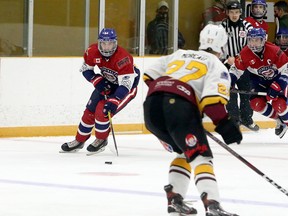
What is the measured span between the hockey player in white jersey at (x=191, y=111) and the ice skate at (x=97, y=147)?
3.37m

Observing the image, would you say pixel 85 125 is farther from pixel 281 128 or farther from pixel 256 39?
pixel 281 128

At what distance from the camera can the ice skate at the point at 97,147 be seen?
329 inches

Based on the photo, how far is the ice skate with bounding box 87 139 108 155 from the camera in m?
8.36

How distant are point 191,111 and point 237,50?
20.8 ft

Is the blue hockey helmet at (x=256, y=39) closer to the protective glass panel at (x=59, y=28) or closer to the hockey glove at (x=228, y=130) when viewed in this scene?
the protective glass panel at (x=59, y=28)

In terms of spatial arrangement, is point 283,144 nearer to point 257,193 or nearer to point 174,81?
point 257,193

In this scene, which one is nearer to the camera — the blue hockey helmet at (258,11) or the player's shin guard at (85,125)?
the player's shin guard at (85,125)

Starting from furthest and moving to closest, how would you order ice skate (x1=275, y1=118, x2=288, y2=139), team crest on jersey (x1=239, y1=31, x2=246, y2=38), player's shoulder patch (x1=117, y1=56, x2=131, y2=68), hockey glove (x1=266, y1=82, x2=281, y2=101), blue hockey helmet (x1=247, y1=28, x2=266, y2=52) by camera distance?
team crest on jersey (x1=239, y1=31, x2=246, y2=38) < ice skate (x1=275, y1=118, x2=288, y2=139) < hockey glove (x1=266, y1=82, x2=281, y2=101) < blue hockey helmet (x1=247, y1=28, x2=266, y2=52) < player's shoulder patch (x1=117, y1=56, x2=131, y2=68)

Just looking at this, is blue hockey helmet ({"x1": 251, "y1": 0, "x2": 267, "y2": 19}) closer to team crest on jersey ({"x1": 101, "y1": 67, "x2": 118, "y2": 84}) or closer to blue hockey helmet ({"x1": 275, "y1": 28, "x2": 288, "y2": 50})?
blue hockey helmet ({"x1": 275, "y1": 28, "x2": 288, "y2": 50})

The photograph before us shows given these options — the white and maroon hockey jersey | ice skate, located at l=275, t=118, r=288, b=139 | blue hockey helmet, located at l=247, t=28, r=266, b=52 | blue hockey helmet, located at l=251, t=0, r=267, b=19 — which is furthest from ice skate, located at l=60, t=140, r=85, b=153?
the white and maroon hockey jersey

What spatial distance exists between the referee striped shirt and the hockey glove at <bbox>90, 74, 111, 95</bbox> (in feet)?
9.43

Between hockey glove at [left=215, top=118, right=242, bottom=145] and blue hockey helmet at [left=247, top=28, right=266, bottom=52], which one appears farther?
blue hockey helmet at [left=247, top=28, right=266, bottom=52]

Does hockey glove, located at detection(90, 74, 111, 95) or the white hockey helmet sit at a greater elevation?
the white hockey helmet

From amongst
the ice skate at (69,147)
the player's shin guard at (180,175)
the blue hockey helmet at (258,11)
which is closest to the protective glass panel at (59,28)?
the ice skate at (69,147)
